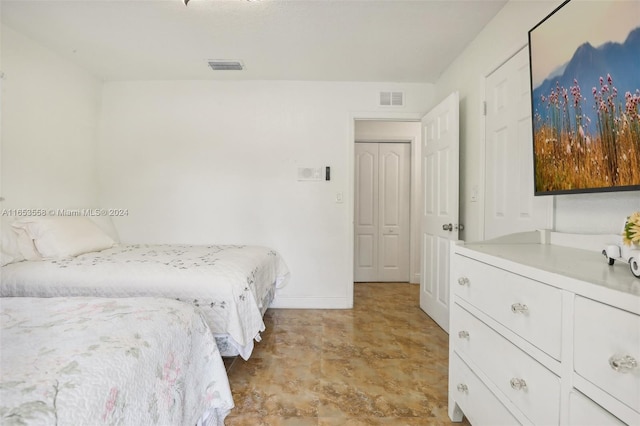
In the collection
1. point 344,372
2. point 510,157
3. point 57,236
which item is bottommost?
point 344,372

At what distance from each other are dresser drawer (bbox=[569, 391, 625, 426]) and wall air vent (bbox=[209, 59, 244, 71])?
313 centimetres

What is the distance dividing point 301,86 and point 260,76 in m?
0.44

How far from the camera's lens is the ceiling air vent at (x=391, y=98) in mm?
3170

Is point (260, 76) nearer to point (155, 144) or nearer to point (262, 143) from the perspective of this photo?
point (262, 143)

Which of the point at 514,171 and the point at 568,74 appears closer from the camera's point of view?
the point at 568,74

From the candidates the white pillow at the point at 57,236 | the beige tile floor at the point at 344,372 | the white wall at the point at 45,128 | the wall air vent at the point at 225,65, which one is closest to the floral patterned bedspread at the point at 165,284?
the white pillow at the point at 57,236

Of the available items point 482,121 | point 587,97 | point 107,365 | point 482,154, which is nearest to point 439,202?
point 482,154

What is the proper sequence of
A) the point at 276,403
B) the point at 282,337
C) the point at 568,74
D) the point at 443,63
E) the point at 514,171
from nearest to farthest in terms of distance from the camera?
the point at 568,74 → the point at 276,403 → the point at 514,171 → the point at 282,337 → the point at 443,63

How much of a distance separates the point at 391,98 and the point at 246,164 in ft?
5.77

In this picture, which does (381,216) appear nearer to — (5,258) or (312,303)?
(312,303)

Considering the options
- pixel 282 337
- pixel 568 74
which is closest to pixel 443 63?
pixel 568 74

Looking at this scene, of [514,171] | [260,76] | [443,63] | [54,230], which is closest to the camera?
[514,171]

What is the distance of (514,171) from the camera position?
6.09 feet

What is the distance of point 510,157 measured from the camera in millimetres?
1896
